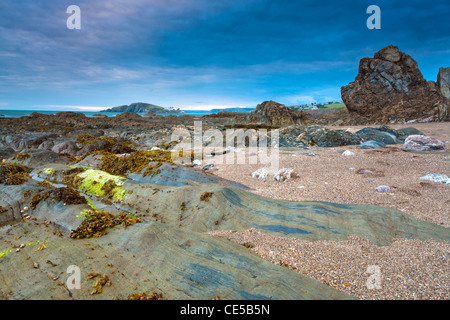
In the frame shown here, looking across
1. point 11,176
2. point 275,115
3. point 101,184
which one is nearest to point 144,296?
point 101,184

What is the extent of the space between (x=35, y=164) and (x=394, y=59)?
31624 millimetres

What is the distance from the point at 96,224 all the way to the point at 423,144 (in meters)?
14.2

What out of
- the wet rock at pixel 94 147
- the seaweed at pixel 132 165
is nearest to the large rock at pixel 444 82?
the seaweed at pixel 132 165

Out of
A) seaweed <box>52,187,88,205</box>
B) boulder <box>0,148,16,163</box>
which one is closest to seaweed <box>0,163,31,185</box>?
seaweed <box>52,187,88,205</box>

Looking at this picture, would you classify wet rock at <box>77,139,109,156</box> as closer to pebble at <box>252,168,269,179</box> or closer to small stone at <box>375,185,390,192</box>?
pebble at <box>252,168,269,179</box>

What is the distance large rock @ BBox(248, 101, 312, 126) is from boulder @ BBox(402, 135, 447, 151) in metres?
13.2

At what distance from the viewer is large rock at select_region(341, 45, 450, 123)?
72.6 ft

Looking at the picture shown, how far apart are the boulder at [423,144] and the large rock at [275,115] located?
13167 mm

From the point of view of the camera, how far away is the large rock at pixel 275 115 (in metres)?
24.2

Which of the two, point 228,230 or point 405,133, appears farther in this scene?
point 405,133

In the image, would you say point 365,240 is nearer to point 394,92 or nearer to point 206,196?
point 206,196

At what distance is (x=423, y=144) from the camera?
11023mm

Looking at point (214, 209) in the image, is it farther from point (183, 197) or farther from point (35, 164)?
point (35, 164)

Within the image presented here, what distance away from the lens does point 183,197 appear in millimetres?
5398
